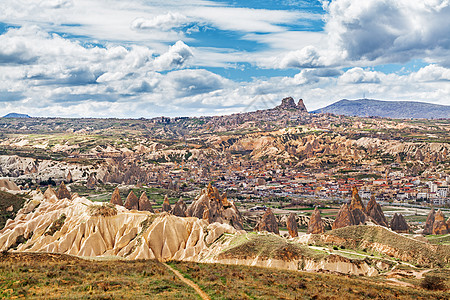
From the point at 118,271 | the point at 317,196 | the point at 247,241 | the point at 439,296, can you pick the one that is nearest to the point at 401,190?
the point at 317,196

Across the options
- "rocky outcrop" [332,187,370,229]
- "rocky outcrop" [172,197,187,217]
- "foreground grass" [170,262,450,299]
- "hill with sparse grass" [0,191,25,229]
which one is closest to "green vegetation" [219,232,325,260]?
"foreground grass" [170,262,450,299]

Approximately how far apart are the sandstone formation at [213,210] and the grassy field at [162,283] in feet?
178

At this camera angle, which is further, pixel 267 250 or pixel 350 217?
pixel 350 217

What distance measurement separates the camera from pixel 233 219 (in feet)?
345

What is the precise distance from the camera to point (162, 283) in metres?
34.8

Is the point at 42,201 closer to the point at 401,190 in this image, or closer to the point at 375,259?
the point at 375,259

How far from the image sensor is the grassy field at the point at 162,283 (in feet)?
101

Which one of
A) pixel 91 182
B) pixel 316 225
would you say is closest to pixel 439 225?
pixel 316 225

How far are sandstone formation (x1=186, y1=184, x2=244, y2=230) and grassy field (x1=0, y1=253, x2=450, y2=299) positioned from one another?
54341 millimetres

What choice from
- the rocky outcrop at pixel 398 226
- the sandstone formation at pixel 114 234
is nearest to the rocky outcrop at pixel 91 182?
the sandstone formation at pixel 114 234

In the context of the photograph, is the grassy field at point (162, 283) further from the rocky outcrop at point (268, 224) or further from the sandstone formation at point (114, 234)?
the rocky outcrop at point (268, 224)

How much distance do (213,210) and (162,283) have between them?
69.7 meters

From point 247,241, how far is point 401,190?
15086 centimetres

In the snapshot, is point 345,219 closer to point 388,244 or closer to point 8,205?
point 388,244
